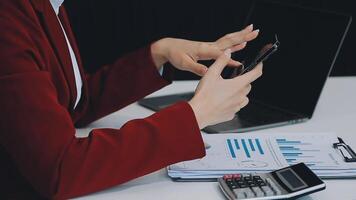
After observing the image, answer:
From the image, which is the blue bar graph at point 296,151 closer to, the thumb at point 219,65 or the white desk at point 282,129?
the white desk at point 282,129

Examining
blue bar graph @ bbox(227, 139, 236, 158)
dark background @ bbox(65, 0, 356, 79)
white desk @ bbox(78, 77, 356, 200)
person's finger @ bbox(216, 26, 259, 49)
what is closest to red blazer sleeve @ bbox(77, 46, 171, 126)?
white desk @ bbox(78, 77, 356, 200)

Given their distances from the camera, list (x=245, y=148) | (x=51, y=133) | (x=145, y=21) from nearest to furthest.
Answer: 1. (x=51, y=133)
2. (x=245, y=148)
3. (x=145, y=21)

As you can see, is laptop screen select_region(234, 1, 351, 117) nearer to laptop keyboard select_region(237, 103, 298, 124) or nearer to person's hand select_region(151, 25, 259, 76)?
laptop keyboard select_region(237, 103, 298, 124)

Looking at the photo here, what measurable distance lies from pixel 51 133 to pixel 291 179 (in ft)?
1.33

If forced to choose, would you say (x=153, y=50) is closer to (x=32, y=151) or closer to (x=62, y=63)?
(x=62, y=63)

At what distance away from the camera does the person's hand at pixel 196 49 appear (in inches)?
49.4

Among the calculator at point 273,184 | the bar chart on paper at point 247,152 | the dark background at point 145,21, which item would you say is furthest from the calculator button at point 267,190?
the dark background at point 145,21

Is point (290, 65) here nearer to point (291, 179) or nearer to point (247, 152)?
point (247, 152)

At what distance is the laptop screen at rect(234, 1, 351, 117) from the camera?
1378 millimetres

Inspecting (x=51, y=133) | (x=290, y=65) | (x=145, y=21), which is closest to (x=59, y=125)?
(x=51, y=133)

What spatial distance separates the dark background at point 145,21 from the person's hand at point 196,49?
601mm

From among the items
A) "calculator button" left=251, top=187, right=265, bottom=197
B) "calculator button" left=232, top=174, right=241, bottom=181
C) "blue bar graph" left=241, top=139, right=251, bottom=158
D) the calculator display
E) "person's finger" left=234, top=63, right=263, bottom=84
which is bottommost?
"blue bar graph" left=241, top=139, right=251, bottom=158

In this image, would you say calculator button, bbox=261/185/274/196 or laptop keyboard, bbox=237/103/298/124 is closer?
calculator button, bbox=261/185/274/196

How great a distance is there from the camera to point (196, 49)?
1.28m
